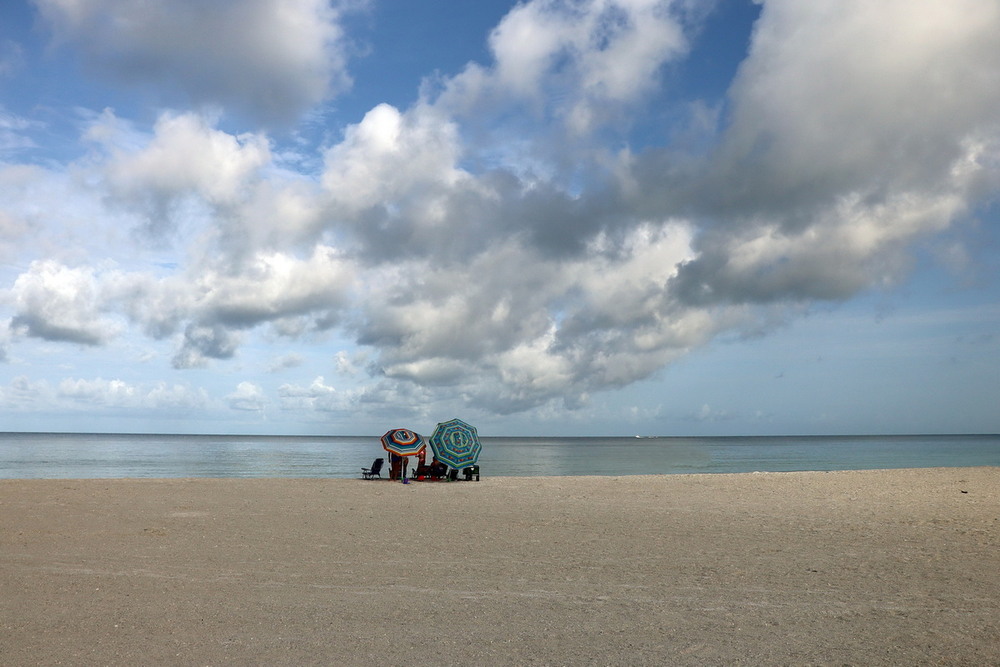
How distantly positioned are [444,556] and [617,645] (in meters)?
5.08

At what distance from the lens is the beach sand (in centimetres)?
695

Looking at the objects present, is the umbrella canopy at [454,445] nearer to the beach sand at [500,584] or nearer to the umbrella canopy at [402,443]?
the umbrella canopy at [402,443]

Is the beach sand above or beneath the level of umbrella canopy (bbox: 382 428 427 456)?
beneath

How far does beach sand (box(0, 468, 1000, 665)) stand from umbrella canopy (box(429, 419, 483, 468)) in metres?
8.34

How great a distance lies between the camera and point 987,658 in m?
6.64

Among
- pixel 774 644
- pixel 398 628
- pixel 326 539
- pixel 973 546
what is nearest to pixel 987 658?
pixel 774 644

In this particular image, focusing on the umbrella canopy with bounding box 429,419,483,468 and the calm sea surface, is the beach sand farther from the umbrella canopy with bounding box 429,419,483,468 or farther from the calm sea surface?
the calm sea surface

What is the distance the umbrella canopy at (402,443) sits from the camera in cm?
2697

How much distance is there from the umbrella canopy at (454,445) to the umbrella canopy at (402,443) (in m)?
0.60

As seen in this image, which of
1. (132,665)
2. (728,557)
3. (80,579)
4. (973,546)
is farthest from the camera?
(973,546)

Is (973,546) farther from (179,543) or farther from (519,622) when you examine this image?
(179,543)

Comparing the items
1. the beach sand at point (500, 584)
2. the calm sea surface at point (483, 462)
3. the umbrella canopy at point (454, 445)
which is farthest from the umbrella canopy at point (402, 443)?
the calm sea surface at point (483, 462)

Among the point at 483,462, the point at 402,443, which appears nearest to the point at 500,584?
the point at 402,443

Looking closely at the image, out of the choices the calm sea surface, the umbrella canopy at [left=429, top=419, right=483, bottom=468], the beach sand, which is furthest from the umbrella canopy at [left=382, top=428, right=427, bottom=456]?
the calm sea surface
